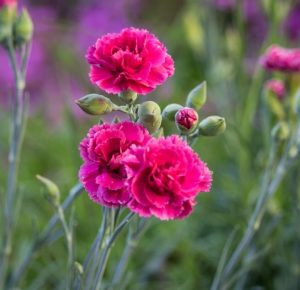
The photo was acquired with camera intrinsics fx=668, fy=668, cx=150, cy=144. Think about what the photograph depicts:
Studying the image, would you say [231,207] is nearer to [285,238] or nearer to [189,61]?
[285,238]

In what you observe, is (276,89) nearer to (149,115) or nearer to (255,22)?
(149,115)

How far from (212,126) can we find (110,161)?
0.64 ft

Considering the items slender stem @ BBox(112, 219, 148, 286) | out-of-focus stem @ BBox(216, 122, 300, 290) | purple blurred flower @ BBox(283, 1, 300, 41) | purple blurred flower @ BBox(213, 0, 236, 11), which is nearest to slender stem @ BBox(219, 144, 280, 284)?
out-of-focus stem @ BBox(216, 122, 300, 290)

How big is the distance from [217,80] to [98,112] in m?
1.17

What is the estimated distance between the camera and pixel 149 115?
854mm

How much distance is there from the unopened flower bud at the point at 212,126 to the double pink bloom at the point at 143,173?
15 centimetres

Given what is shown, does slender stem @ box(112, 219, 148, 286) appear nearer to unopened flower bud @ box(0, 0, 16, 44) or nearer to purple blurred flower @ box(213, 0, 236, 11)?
unopened flower bud @ box(0, 0, 16, 44)

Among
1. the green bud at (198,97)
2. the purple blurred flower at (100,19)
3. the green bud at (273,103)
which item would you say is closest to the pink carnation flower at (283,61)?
the green bud at (273,103)

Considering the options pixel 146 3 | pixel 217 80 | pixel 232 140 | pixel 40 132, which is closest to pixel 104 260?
pixel 232 140

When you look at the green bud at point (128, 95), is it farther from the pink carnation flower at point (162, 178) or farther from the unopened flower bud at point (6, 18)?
the unopened flower bud at point (6, 18)

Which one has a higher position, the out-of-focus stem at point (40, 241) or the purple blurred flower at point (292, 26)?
the purple blurred flower at point (292, 26)

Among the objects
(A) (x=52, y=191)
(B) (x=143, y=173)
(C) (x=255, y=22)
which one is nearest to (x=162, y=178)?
(B) (x=143, y=173)

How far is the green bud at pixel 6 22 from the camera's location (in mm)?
1195

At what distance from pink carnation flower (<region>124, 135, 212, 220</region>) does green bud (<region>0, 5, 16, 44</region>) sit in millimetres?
528
